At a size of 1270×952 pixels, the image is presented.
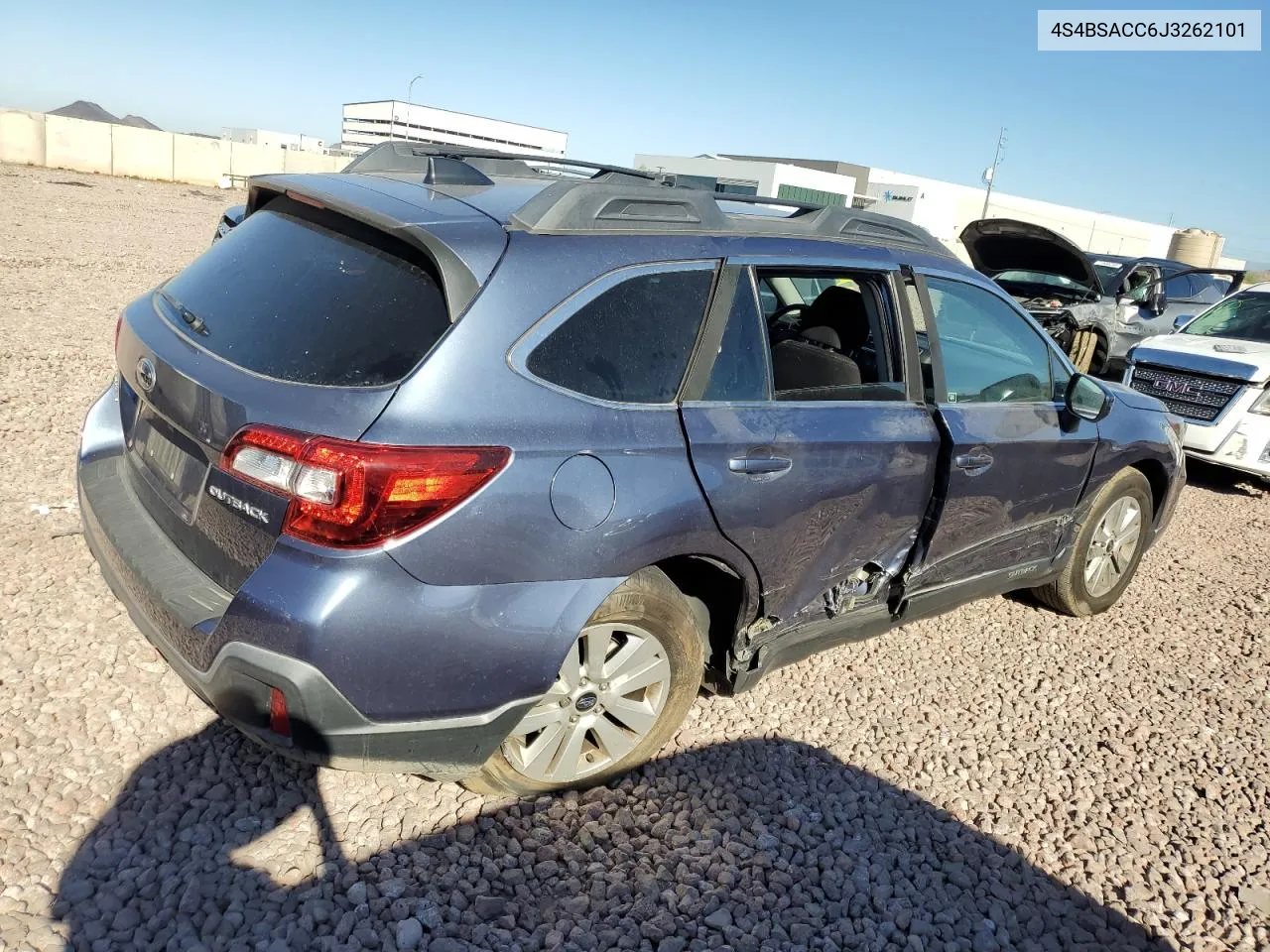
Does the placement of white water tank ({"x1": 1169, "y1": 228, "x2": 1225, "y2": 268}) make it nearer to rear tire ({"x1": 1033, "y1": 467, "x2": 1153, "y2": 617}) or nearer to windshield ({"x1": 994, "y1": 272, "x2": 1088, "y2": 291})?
windshield ({"x1": 994, "y1": 272, "x2": 1088, "y2": 291})

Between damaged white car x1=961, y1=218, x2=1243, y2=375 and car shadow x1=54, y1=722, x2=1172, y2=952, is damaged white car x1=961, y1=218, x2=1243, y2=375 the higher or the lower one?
the higher one

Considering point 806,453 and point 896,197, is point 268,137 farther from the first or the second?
point 806,453

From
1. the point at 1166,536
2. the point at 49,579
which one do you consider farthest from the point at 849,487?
the point at 1166,536

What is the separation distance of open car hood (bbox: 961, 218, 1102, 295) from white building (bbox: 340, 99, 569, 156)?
8387 cm

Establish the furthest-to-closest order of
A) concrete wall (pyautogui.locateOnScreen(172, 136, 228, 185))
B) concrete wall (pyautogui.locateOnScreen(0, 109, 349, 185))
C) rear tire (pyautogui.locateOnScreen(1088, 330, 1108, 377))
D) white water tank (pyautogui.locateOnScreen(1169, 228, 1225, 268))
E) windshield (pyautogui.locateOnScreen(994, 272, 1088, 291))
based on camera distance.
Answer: white water tank (pyautogui.locateOnScreen(1169, 228, 1225, 268)) < concrete wall (pyautogui.locateOnScreen(172, 136, 228, 185)) < concrete wall (pyautogui.locateOnScreen(0, 109, 349, 185)) < windshield (pyautogui.locateOnScreen(994, 272, 1088, 291)) < rear tire (pyautogui.locateOnScreen(1088, 330, 1108, 377))

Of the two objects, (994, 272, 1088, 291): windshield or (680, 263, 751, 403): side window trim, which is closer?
(680, 263, 751, 403): side window trim

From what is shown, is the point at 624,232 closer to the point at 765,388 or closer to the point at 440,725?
the point at 765,388

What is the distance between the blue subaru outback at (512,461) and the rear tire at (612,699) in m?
0.01

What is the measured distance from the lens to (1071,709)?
4.03 metres

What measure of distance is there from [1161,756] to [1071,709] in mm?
389

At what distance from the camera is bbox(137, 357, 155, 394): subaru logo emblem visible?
108 inches

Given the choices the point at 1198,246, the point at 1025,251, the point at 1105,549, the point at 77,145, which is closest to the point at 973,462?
the point at 1105,549

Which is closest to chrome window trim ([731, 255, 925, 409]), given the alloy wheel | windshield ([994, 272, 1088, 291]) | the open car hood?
the alloy wheel

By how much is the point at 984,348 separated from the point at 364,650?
2.83 m
